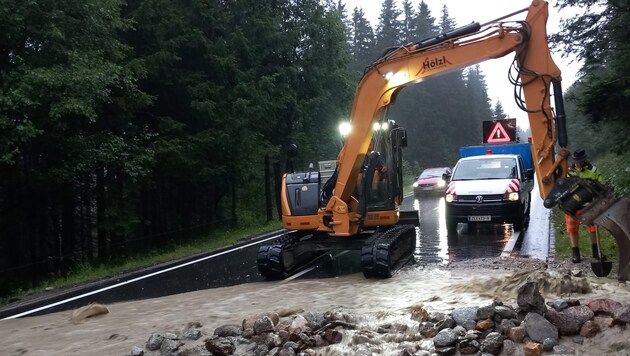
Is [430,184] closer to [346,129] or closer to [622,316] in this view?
[346,129]

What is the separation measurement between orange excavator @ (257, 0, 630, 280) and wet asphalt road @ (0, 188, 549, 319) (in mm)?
683

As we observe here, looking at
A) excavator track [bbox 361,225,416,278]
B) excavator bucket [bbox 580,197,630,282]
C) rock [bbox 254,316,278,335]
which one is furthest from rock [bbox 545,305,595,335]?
excavator track [bbox 361,225,416,278]

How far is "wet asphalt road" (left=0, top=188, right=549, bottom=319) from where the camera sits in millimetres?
10782

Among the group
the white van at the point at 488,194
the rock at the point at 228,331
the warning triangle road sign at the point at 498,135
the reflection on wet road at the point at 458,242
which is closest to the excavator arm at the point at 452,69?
the reflection on wet road at the point at 458,242

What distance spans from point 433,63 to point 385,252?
344cm

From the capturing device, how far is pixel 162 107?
21.6 meters

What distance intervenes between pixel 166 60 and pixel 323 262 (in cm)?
1070

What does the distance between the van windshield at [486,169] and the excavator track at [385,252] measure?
14.9ft

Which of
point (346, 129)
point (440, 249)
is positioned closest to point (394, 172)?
point (346, 129)

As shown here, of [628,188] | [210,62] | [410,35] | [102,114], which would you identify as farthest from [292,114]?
[410,35]

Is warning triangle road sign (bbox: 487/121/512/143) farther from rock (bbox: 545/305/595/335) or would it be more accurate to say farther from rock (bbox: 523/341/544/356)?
rock (bbox: 523/341/544/356)

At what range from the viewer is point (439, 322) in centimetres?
645

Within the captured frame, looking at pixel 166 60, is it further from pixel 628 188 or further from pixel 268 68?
pixel 628 188

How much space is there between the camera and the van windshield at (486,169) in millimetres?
15965
